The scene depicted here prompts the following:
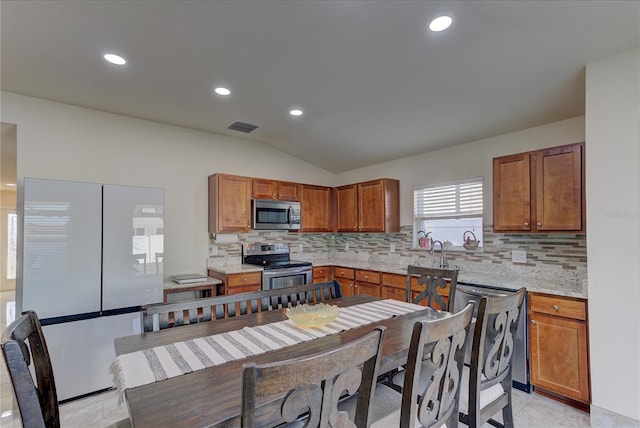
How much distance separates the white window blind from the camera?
3663mm

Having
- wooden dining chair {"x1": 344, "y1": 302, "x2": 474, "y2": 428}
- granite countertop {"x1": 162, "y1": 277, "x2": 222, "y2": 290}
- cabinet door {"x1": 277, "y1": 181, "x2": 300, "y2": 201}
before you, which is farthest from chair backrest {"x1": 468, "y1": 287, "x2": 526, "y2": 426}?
cabinet door {"x1": 277, "y1": 181, "x2": 300, "y2": 201}

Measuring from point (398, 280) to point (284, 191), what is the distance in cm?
208

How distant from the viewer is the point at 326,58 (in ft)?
7.81

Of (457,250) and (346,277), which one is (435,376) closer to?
(457,250)

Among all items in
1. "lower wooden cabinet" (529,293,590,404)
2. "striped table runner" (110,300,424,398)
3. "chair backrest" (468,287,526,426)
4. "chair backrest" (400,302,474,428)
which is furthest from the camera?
"lower wooden cabinet" (529,293,590,404)

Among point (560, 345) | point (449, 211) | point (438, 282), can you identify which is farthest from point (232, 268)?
point (560, 345)

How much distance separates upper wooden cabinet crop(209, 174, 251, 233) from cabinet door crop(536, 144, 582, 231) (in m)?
3.31

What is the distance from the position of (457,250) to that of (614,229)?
1.73m

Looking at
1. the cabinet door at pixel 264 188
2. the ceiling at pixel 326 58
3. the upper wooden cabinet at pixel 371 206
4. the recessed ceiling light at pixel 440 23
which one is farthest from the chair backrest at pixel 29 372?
the upper wooden cabinet at pixel 371 206

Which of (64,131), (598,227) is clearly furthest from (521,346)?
(64,131)

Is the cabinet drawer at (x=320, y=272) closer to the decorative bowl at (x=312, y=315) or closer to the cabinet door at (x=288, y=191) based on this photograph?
the cabinet door at (x=288, y=191)

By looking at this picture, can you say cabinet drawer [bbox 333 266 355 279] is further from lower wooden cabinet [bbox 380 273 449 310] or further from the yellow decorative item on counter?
the yellow decorative item on counter

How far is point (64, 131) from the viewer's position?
3.22 m

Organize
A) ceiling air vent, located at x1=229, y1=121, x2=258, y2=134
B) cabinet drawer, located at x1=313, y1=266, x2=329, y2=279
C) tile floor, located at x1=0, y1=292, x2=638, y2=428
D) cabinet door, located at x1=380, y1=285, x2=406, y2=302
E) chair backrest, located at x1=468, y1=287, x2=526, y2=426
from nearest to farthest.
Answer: chair backrest, located at x1=468, y1=287, x2=526, y2=426 → tile floor, located at x1=0, y1=292, x2=638, y2=428 → cabinet door, located at x1=380, y1=285, x2=406, y2=302 → ceiling air vent, located at x1=229, y1=121, x2=258, y2=134 → cabinet drawer, located at x1=313, y1=266, x2=329, y2=279
